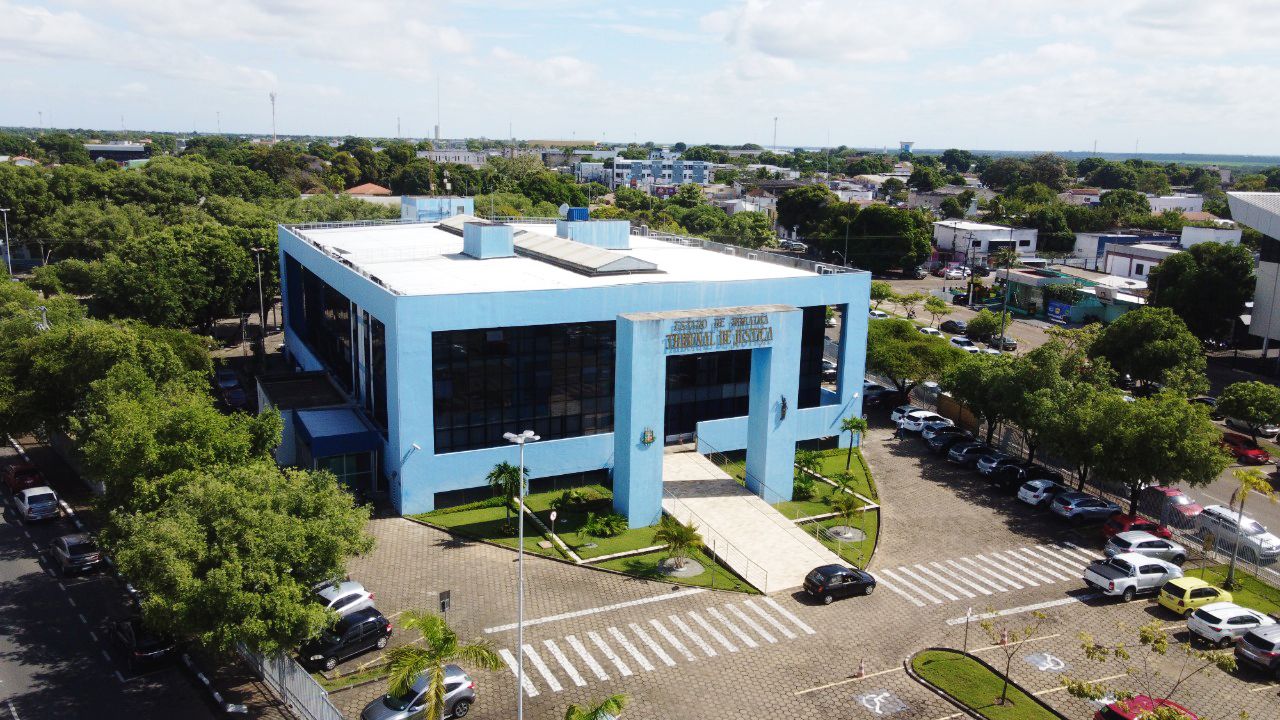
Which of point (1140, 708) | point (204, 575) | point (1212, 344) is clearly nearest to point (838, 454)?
point (1140, 708)

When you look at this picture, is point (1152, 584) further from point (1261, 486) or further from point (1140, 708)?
point (1140, 708)

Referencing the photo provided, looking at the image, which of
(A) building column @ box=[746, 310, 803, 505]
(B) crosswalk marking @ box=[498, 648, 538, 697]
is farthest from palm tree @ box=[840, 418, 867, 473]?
(B) crosswalk marking @ box=[498, 648, 538, 697]

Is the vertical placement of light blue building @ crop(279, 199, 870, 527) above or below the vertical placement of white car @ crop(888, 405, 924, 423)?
above

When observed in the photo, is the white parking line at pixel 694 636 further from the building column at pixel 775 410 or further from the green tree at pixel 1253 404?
the green tree at pixel 1253 404

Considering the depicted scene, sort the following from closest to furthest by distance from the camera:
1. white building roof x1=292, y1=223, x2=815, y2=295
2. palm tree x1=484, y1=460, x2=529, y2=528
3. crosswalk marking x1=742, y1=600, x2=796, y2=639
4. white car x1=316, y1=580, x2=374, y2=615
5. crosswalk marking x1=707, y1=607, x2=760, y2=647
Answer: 1. white car x1=316, y1=580, x2=374, y2=615
2. crosswalk marking x1=707, y1=607, x2=760, y2=647
3. crosswalk marking x1=742, y1=600, x2=796, y2=639
4. palm tree x1=484, y1=460, x2=529, y2=528
5. white building roof x1=292, y1=223, x2=815, y2=295

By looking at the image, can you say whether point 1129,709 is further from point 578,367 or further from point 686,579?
point 578,367

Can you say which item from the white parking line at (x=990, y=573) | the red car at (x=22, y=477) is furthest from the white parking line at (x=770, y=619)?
the red car at (x=22, y=477)

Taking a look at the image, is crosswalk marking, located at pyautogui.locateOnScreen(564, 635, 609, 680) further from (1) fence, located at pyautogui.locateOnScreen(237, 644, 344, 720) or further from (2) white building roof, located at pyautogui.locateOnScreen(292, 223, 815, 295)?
(2) white building roof, located at pyautogui.locateOnScreen(292, 223, 815, 295)
